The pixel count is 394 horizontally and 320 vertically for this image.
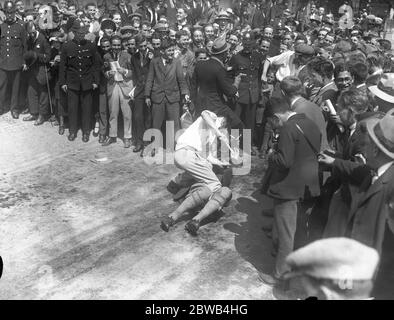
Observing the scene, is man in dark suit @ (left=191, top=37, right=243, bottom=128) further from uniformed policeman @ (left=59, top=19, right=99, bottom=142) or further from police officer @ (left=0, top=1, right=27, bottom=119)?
police officer @ (left=0, top=1, right=27, bottom=119)

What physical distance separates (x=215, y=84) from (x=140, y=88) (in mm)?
1439

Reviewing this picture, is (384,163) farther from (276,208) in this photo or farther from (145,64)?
(145,64)

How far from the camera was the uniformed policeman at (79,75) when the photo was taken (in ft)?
26.3

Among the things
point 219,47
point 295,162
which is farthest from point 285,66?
point 295,162

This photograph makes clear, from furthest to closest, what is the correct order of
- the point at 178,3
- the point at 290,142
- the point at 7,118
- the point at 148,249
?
1. the point at 178,3
2. the point at 7,118
3. the point at 148,249
4. the point at 290,142

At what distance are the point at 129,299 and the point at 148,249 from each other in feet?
3.03

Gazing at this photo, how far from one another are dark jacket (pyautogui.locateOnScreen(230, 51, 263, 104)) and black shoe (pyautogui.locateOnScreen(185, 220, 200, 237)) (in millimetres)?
3021

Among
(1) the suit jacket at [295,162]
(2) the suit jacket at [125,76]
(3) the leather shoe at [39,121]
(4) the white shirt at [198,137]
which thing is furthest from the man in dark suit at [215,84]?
(3) the leather shoe at [39,121]

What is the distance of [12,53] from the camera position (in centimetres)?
896

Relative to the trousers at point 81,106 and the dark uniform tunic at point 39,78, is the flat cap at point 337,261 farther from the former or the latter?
the dark uniform tunic at point 39,78

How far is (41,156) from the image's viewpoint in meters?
7.78

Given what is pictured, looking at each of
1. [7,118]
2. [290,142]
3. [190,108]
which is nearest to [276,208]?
[290,142]

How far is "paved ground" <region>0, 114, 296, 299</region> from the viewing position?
4.55m

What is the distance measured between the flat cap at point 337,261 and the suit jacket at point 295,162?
2.27 metres
